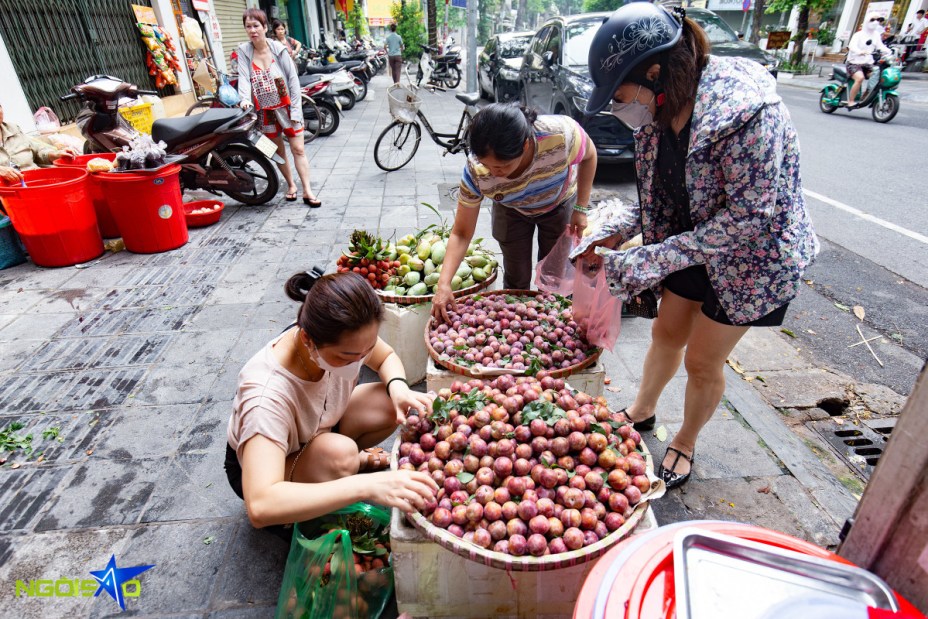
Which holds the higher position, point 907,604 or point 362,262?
point 907,604

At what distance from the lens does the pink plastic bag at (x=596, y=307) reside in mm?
2115

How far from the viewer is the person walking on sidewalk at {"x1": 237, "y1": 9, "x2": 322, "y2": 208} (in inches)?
203

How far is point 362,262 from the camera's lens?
115 inches

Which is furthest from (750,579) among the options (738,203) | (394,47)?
(394,47)

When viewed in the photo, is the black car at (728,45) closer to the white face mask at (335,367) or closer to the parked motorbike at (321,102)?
the parked motorbike at (321,102)

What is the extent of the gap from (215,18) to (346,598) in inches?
512

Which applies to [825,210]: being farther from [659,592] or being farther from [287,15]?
[287,15]

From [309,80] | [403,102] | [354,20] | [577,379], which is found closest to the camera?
[577,379]

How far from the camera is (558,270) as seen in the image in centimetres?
282

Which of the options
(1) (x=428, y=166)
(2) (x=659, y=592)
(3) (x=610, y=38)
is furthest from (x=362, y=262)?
(1) (x=428, y=166)

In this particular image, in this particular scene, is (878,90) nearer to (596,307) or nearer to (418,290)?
(596,307)

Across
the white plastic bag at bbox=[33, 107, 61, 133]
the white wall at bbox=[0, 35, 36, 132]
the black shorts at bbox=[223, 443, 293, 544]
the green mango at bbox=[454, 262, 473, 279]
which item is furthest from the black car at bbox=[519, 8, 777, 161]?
the white wall at bbox=[0, 35, 36, 132]

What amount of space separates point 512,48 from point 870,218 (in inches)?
365

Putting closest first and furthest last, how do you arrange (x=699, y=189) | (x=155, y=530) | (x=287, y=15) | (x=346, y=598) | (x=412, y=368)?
(x=346, y=598)
(x=699, y=189)
(x=155, y=530)
(x=412, y=368)
(x=287, y=15)
